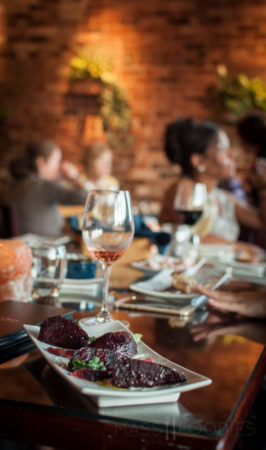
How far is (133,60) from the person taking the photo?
5.96 metres

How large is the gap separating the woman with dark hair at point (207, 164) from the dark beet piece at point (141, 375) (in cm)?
227

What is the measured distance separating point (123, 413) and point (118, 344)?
11 centimetres

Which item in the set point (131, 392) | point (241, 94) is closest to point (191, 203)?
point (131, 392)

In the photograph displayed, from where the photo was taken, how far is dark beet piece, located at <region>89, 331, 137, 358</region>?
64 cm

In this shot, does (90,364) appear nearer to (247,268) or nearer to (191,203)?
(191,203)

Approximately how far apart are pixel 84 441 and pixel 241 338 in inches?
18.1

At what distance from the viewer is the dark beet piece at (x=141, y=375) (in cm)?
57

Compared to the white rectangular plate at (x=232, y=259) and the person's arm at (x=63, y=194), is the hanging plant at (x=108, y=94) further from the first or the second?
the white rectangular plate at (x=232, y=259)

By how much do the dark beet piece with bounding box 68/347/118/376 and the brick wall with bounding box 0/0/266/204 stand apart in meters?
5.43

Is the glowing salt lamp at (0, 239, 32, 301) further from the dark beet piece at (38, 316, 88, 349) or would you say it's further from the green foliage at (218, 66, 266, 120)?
the green foliage at (218, 66, 266, 120)

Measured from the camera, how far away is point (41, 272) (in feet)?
3.61

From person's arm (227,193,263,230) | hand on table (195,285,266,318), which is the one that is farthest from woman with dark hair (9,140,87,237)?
hand on table (195,285,266,318)

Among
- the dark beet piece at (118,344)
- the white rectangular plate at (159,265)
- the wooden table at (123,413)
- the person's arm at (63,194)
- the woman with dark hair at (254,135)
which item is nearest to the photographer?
the wooden table at (123,413)

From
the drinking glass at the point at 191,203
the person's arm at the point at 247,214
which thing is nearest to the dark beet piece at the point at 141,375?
the drinking glass at the point at 191,203
